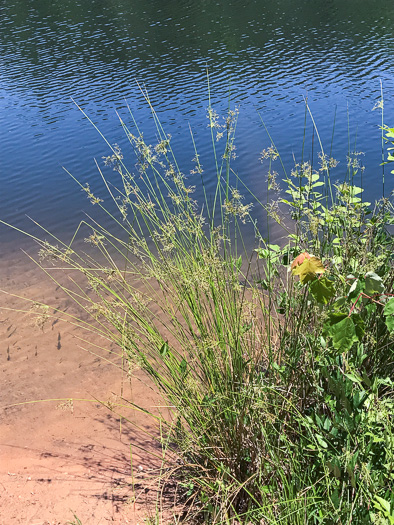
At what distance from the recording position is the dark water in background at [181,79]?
9.24 m

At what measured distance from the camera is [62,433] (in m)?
3.74

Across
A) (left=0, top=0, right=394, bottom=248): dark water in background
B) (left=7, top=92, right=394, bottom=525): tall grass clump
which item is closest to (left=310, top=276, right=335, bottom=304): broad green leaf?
(left=7, top=92, right=394, bottom=525): tall grass clump

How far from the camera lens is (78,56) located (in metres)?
17.3

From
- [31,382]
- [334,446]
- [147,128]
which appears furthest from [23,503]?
[147,128]

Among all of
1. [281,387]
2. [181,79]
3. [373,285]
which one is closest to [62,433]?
[281,387]

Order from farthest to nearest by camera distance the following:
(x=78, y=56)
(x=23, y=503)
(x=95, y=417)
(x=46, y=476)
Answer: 1. (x=78, y=56)
2. (x=95, y=417)
3. (x=46, y=476)
4. (x=23, y=503)

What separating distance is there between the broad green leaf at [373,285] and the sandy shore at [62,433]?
1.29 meters

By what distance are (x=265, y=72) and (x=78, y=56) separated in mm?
6772

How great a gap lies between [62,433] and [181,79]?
11.8 metres

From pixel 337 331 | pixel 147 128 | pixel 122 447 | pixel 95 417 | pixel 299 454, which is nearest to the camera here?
pixel 337 331

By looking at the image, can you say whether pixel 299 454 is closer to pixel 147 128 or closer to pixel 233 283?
pixel 233 283

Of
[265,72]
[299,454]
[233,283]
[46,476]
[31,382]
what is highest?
[233,283]

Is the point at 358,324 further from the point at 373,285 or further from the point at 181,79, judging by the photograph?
the point at 181,79

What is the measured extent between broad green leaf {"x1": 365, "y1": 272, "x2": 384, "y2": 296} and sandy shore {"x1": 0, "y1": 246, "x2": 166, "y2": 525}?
129 centimetres
